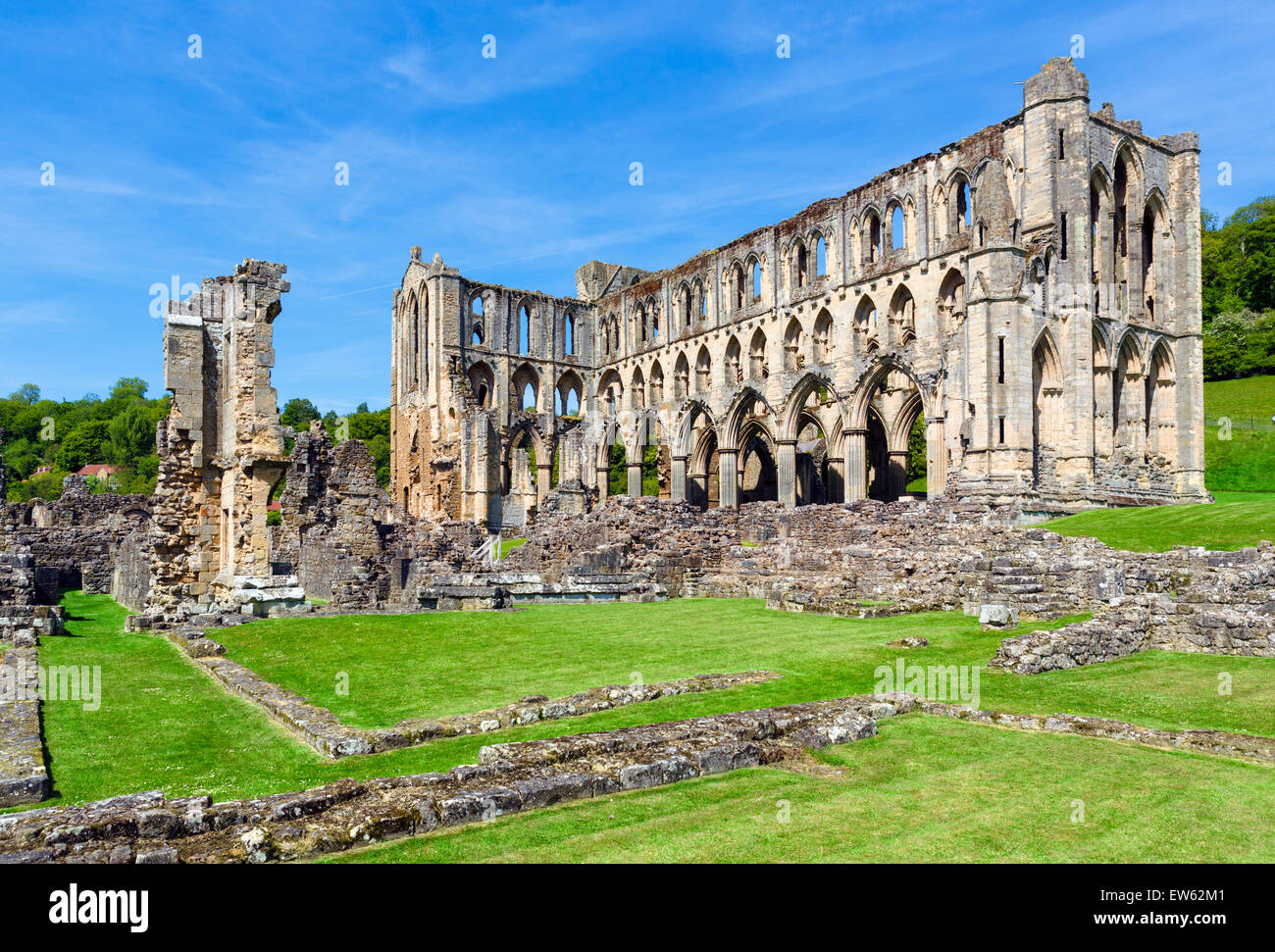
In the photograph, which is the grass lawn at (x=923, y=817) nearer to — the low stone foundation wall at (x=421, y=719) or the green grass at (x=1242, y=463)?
the low stone foundation wall at (x=421, y=719)

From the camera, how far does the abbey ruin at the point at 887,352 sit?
1246 inches

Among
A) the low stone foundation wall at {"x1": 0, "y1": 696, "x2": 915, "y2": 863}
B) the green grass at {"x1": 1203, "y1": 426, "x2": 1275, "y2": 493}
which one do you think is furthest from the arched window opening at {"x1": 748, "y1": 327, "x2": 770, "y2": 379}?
the low stone foundation wall at {"x1": 0, "y1": 696, "x2": 915, "y2": 863}

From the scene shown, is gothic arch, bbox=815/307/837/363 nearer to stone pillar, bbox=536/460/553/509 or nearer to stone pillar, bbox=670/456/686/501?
stone pillar, bbox=670/456/686/501

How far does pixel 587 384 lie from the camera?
5703cm

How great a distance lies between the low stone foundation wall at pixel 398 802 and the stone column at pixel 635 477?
4554 centimetres

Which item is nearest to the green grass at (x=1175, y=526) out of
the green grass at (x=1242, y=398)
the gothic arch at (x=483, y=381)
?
the green grass at (x=1242, y=398)

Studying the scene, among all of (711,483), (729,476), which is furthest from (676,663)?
(711,483)

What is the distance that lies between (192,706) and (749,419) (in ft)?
132

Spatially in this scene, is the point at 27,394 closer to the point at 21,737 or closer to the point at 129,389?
the point at 129,389

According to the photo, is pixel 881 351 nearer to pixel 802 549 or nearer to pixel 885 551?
pixel 802 549

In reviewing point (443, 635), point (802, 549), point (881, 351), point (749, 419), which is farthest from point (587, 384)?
point (443, 635)

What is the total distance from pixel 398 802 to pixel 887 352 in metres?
33.8

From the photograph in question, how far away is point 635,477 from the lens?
53.5 meters
